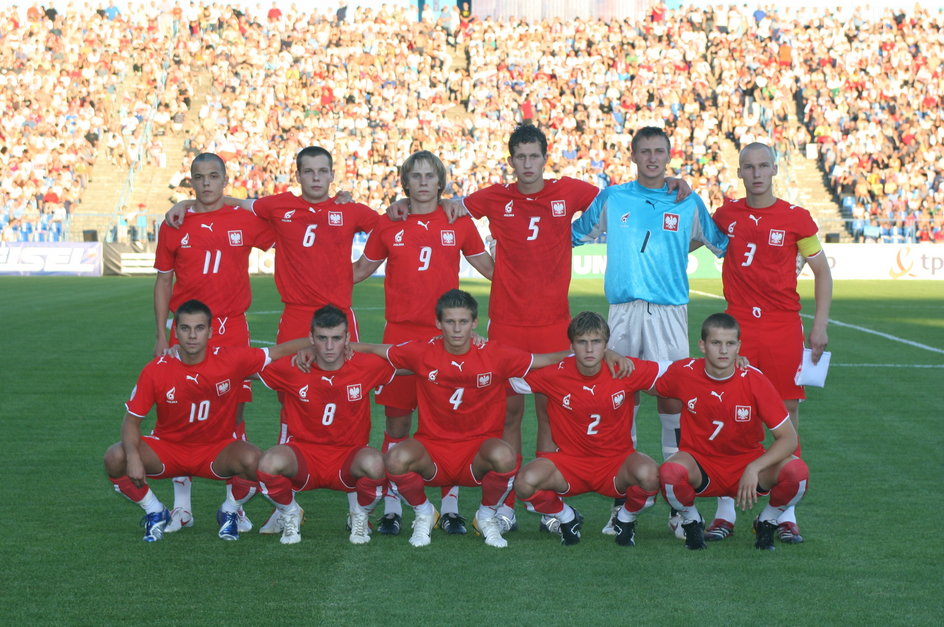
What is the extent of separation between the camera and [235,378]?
593cm

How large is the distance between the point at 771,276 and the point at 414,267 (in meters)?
1.98

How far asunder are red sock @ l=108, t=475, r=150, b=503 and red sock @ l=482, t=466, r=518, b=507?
67.6 inches

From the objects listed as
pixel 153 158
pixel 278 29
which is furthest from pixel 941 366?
pixel 278 29

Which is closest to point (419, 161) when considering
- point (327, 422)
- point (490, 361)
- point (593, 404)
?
point (490, 361)

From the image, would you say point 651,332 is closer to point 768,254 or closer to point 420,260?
point 768,254

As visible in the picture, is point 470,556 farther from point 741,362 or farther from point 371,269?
point 371,269

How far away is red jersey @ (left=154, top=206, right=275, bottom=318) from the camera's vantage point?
6.57 m

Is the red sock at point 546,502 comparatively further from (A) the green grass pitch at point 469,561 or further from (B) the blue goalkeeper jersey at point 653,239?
(B) the blue goalkeeper jersey at point 653,239

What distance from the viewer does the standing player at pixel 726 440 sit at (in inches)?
215

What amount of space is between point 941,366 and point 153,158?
2559 cm

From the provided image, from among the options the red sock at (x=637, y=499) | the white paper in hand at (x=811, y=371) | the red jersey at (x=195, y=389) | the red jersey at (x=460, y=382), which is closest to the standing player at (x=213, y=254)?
the red jersey at (x=195, y=389)

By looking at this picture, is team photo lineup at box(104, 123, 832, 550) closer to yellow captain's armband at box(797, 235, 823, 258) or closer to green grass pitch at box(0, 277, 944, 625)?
yellow captain's armband at box(797, 235, 823, 258)

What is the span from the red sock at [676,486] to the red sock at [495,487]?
767 mm

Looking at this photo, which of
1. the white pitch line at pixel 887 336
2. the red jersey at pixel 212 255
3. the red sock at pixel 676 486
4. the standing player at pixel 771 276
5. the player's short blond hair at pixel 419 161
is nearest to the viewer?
the red sock at pixel 676 486
